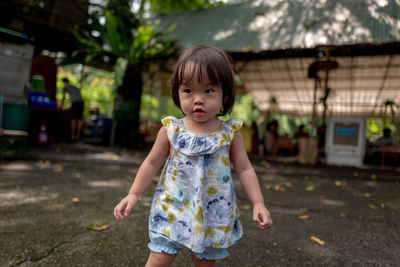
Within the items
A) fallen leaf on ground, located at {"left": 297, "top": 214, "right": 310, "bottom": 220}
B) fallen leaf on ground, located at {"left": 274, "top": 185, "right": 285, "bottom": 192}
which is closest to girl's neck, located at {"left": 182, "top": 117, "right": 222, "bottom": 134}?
fallen leaf on ground, located at {"left": 297, "top": 214, "right": 310, "bottom": 220}

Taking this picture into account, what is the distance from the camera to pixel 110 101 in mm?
18078

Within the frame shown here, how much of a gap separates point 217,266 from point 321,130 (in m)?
8.69

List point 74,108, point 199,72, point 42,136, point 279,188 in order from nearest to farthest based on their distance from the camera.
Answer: point 199,72, point 279,188, point 42,136, point 74,108

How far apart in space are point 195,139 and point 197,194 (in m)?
0.25

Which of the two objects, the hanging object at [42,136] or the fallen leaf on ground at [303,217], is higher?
the hanging object at [42,136]

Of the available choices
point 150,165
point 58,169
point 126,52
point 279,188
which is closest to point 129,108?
point 126,52

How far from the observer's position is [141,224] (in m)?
2.53

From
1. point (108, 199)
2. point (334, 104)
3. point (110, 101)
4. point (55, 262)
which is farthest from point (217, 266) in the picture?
point (110, 101)

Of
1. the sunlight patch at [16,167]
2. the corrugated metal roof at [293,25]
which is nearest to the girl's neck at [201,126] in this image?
the sunlight patch at [16,167]

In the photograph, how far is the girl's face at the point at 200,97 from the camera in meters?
1.28

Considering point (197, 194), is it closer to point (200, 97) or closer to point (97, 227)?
point (200, 97)

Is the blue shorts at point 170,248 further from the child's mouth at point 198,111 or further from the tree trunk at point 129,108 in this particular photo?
the tree trunk at point 129,108

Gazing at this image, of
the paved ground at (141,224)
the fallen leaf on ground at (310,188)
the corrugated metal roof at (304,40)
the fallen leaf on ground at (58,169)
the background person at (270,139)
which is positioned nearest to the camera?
the paved ground at (141,224)

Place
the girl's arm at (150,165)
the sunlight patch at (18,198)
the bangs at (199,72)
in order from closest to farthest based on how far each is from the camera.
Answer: the bangs at (199,72), the girl's arm at (150,165), the sunlight patch at (18,198)
